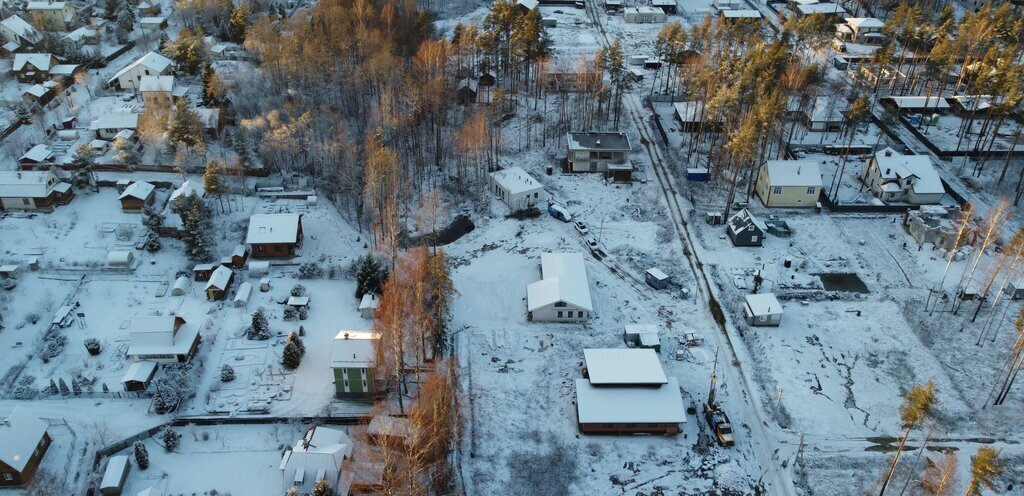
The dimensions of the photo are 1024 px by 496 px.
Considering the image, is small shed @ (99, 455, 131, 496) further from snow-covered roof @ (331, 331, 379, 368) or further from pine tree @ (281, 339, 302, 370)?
snow-covered roof @ (331, 331, 379, 368)

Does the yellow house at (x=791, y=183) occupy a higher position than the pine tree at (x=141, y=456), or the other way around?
the yellow house at (x=791, y=183)

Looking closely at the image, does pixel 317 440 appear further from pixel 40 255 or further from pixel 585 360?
pixel 40 255

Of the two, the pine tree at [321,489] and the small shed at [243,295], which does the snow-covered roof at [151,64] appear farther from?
the pine tree at [321,489]

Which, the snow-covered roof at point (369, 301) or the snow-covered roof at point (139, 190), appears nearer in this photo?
the snow-covered roof at point (369, 301)

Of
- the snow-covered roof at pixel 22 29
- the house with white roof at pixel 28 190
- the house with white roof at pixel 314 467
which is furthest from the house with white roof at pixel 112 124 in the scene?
the house with white roof at pixel 314 467

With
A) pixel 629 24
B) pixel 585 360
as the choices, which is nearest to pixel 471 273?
pixel 585 360

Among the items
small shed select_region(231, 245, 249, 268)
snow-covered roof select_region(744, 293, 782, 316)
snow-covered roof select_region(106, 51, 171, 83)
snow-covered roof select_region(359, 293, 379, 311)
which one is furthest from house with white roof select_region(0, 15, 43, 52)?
snow-covered roof select_region(744, 293, 782, 316)

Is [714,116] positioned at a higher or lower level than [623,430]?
higher
